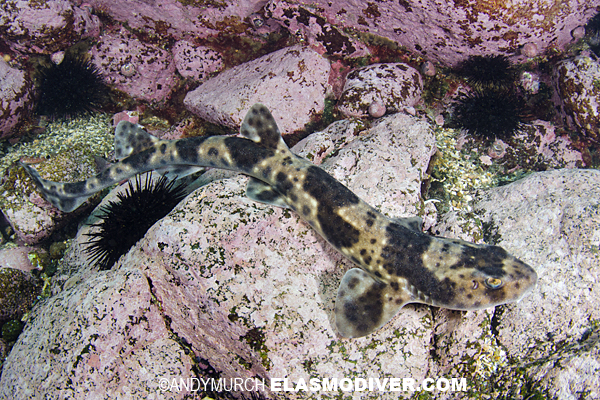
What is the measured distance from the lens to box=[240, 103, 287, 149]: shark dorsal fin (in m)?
4.32

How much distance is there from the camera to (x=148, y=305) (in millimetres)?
3805

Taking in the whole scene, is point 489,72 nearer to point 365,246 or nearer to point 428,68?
point 428,68

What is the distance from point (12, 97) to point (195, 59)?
3491 mm

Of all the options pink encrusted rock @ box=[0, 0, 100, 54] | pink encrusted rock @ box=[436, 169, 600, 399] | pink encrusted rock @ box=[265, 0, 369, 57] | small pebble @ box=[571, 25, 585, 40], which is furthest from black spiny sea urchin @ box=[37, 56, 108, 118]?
small pebble @ box=[571, 25, 585, 40]

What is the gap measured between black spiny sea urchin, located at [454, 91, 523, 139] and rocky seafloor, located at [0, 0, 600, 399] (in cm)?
23

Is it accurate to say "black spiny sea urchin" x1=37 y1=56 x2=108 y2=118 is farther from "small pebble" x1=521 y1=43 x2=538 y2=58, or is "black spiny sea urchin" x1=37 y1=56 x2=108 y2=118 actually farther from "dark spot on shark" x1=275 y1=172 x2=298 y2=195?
"small pebble" x1=521 y1=43 x2=538 y2=58

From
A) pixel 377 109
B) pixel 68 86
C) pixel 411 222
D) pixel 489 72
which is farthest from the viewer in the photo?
pixel 68 86

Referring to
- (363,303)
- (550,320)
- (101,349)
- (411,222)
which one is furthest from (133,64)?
(550,320)

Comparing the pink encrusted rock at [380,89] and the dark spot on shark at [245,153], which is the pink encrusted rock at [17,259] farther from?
the pink encrusted rock at [380,89]

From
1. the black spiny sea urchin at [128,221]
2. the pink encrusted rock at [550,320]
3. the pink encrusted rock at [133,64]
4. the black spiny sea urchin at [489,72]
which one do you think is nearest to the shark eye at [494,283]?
the pink encrusted rock at [550,320]

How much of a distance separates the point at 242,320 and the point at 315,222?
1.33 metres

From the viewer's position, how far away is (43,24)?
6.15 metres

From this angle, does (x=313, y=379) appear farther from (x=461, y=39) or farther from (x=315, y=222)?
(x=461, y=39)

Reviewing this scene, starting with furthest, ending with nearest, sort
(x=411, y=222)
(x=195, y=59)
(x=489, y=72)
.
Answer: (x=195, y=59)
(x=489, y=72)
(x=411, y=222)
